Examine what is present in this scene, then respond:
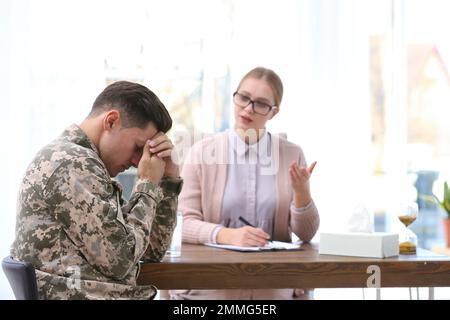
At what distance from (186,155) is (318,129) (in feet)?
5.56

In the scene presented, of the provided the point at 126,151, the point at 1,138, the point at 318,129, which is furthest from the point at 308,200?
the point at 1,138

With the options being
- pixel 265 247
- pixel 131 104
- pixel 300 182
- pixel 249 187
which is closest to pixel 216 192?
pixel 249 187

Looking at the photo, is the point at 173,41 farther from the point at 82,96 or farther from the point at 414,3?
the point at 414,3

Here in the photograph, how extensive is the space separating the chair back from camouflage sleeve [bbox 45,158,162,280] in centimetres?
13

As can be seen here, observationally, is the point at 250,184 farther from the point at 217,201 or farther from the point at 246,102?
the point at 246,102

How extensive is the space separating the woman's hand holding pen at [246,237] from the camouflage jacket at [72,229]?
2.56 ft

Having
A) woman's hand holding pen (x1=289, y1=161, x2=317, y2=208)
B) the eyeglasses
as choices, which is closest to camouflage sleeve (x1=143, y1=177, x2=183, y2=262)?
woman's hand holding pen (x1=289, y1=161, x2=317, y2=208)

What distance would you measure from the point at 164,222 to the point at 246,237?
443mm

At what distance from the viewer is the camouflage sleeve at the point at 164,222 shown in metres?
2.13

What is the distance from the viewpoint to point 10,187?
4.40m

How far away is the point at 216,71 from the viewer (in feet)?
15.1

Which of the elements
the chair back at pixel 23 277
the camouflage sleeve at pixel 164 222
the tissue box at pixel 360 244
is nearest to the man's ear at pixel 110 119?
the camouflage sleeve at pixel 164 222

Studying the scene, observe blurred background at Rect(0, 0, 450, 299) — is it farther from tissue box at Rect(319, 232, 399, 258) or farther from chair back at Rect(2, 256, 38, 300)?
chair back at Rect(2, 256, 38, 300)

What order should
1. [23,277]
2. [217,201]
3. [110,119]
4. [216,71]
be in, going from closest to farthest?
[23,277], [110,119], [217,201], [216,71]
